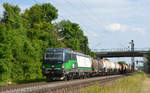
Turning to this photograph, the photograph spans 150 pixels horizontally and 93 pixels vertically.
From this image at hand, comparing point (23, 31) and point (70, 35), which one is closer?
point (23, 31)

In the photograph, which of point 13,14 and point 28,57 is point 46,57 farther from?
point 13,14

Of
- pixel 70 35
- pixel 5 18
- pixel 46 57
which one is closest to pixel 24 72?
pixel 46 57

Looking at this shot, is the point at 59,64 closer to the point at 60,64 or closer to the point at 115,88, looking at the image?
the point at 60,64

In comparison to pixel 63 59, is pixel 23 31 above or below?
above

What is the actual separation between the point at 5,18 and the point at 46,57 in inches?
636

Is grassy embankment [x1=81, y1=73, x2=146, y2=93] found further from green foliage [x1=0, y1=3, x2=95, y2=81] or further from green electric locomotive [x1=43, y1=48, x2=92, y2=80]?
green foliage [x1=0, y1=3, x2=95, y2=81]

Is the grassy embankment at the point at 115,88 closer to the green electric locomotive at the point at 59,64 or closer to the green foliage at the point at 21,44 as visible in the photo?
the green electric locomotive at the point at 59,64

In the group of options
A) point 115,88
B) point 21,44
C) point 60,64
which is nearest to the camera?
point 115,88

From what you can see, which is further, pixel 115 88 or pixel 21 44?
pixel 21 44

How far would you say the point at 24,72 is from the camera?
35.9 metres

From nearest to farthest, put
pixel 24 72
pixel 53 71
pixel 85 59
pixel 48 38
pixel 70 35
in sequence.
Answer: pixel 53 71 → pixel 24 72 → pixel 85 59 → pixel 48 38 → pixel 70 35

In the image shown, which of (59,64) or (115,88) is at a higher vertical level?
(59,64)

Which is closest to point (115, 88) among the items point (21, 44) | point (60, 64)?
point (60, 64)

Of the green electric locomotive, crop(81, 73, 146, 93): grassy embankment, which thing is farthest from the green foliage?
crop(81, 73, 146, 93): grassy embankment
